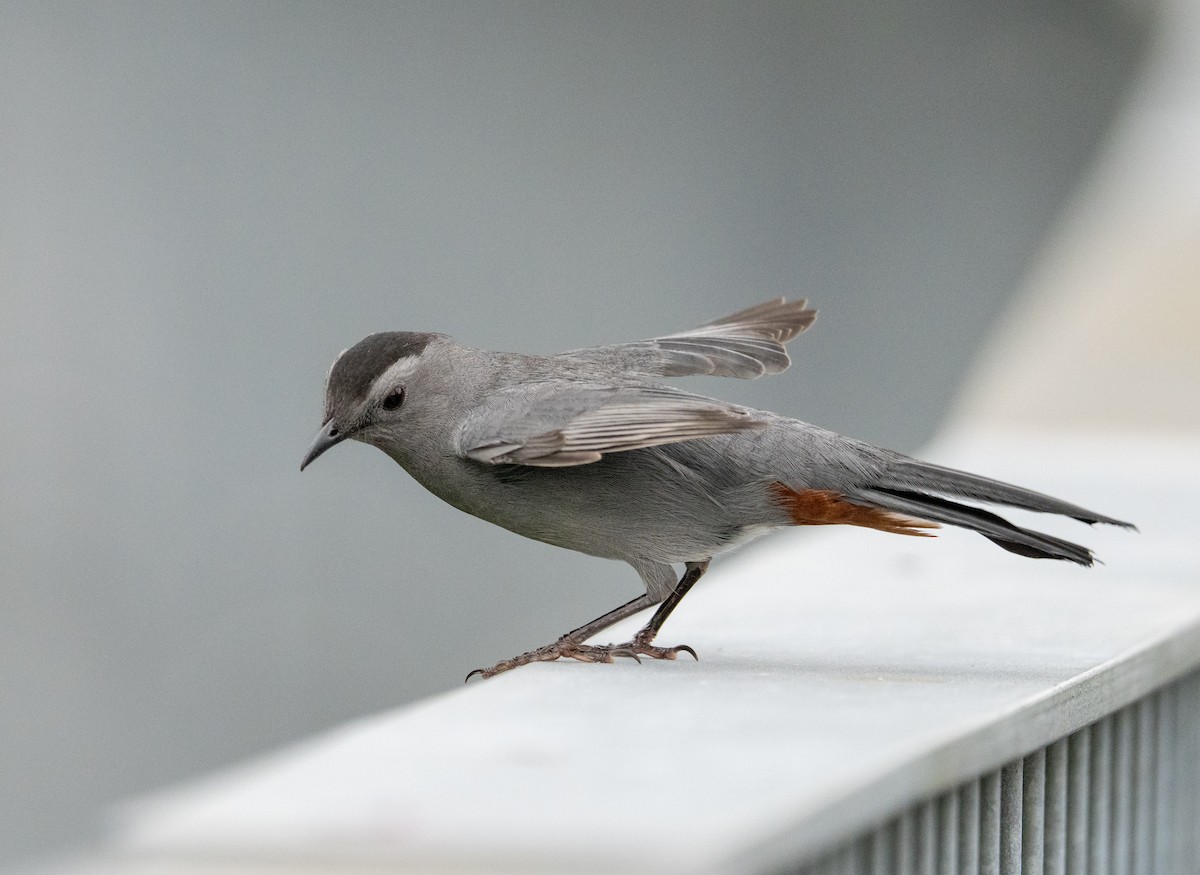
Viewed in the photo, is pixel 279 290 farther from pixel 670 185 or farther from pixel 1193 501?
pixel 1193 501

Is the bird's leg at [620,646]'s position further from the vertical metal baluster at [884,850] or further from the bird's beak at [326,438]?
the vertical metal baluster at [884,850]

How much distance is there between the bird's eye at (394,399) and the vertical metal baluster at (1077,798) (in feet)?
5.70

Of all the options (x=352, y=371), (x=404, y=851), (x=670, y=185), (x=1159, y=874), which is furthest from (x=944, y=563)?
(x=670, y=185)

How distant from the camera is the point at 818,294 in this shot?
39.3ft

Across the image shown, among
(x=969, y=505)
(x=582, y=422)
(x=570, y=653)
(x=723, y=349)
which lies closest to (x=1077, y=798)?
(x=969, y=505)

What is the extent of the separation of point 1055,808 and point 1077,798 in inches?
4.5

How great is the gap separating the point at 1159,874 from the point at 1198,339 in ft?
15.5

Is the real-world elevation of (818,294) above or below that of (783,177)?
below

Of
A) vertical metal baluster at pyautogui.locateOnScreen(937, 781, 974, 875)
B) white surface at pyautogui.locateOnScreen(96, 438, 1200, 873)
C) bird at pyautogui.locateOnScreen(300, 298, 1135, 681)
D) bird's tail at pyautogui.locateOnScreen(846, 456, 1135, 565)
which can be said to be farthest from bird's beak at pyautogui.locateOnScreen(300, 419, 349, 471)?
vertical metal baluster at pyautogui.locateOnScreen(937, 781, 974, 875)

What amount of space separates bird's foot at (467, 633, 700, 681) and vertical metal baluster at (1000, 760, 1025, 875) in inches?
34.3

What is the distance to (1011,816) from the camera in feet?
7.82

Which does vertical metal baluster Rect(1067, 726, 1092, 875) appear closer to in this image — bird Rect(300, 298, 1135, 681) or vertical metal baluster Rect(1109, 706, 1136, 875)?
vertical metal baluster Rect(1109, 706, 1136, 875)

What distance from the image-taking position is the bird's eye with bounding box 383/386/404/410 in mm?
3703

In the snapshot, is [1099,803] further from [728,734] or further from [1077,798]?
[728,734]
